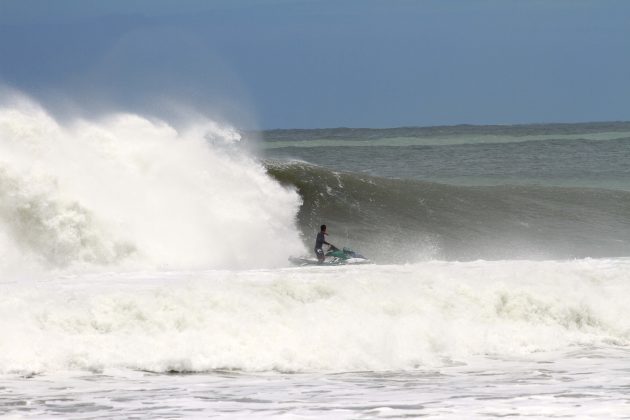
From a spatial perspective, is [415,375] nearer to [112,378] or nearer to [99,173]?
[112,378]

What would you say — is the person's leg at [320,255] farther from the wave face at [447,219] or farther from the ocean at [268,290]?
the wave face at [447,219]

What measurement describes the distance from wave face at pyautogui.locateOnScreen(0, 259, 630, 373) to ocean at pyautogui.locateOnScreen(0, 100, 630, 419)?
35 millimetres

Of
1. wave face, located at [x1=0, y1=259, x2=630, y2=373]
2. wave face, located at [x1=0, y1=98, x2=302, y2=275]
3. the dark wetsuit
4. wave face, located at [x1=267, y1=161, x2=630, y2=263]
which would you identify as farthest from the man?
wave face, located at [x1=267, y1=161, x2=630, y2=263]

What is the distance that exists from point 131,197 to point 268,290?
8.92m

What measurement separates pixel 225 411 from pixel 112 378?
2030mm

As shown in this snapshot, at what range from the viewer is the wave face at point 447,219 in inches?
1022

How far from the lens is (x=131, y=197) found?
873 inches

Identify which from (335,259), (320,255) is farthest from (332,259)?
(320,255)

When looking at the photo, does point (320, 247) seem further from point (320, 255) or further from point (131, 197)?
point (131, 197)

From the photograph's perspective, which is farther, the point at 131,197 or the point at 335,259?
the point at 131,197

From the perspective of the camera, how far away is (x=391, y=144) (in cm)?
6700

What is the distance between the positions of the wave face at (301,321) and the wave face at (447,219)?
28.0 ft

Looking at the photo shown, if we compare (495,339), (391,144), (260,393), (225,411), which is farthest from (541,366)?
(391,144)

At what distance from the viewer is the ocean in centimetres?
1002
